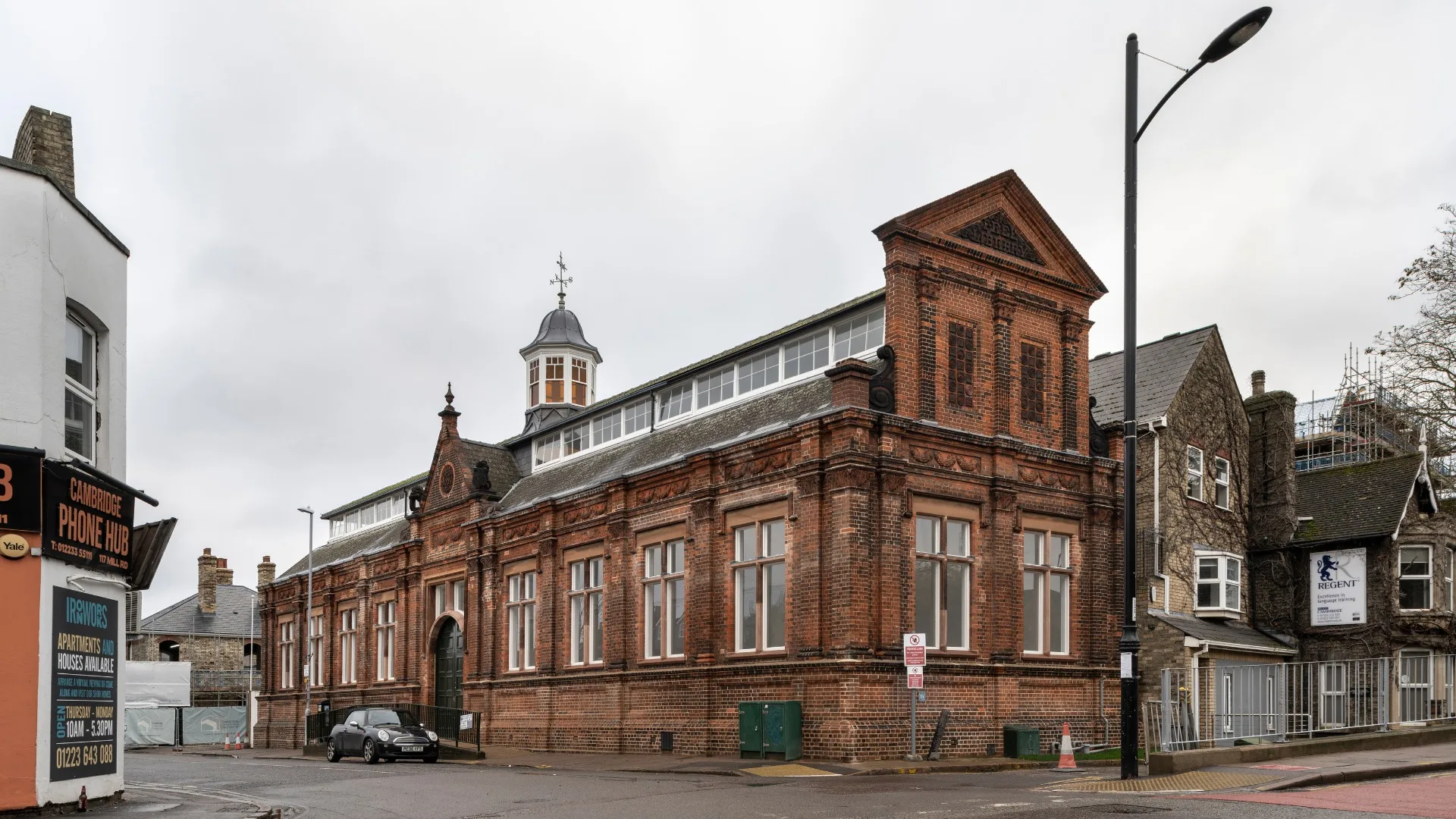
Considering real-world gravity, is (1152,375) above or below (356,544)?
above

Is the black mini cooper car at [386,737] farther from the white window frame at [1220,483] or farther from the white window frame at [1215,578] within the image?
the white window frame at [1220,483]

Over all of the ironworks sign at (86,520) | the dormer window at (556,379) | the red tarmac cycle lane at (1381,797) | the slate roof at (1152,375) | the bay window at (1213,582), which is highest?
the dormer window at (556,379)

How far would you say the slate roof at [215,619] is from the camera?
75.1m

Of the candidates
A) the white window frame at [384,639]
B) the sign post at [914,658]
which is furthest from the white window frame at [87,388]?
the white window frame at [384,639]

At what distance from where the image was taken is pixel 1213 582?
34.2m

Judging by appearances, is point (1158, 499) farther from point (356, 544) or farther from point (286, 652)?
point (286, 652)

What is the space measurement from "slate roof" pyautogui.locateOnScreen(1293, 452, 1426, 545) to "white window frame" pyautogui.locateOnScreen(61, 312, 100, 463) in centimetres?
3056

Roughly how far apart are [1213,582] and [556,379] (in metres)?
26.2

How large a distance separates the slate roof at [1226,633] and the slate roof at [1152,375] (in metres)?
5.11

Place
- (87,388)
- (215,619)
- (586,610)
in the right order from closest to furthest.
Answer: (87,388)
(586,610)
(215,619)

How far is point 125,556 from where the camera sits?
53.4 feet

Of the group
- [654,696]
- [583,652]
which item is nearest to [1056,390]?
[654,696]

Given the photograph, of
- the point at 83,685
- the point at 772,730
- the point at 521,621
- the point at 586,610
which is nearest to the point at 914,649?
the point at 772,730

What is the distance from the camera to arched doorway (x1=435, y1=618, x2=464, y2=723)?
40406mm
